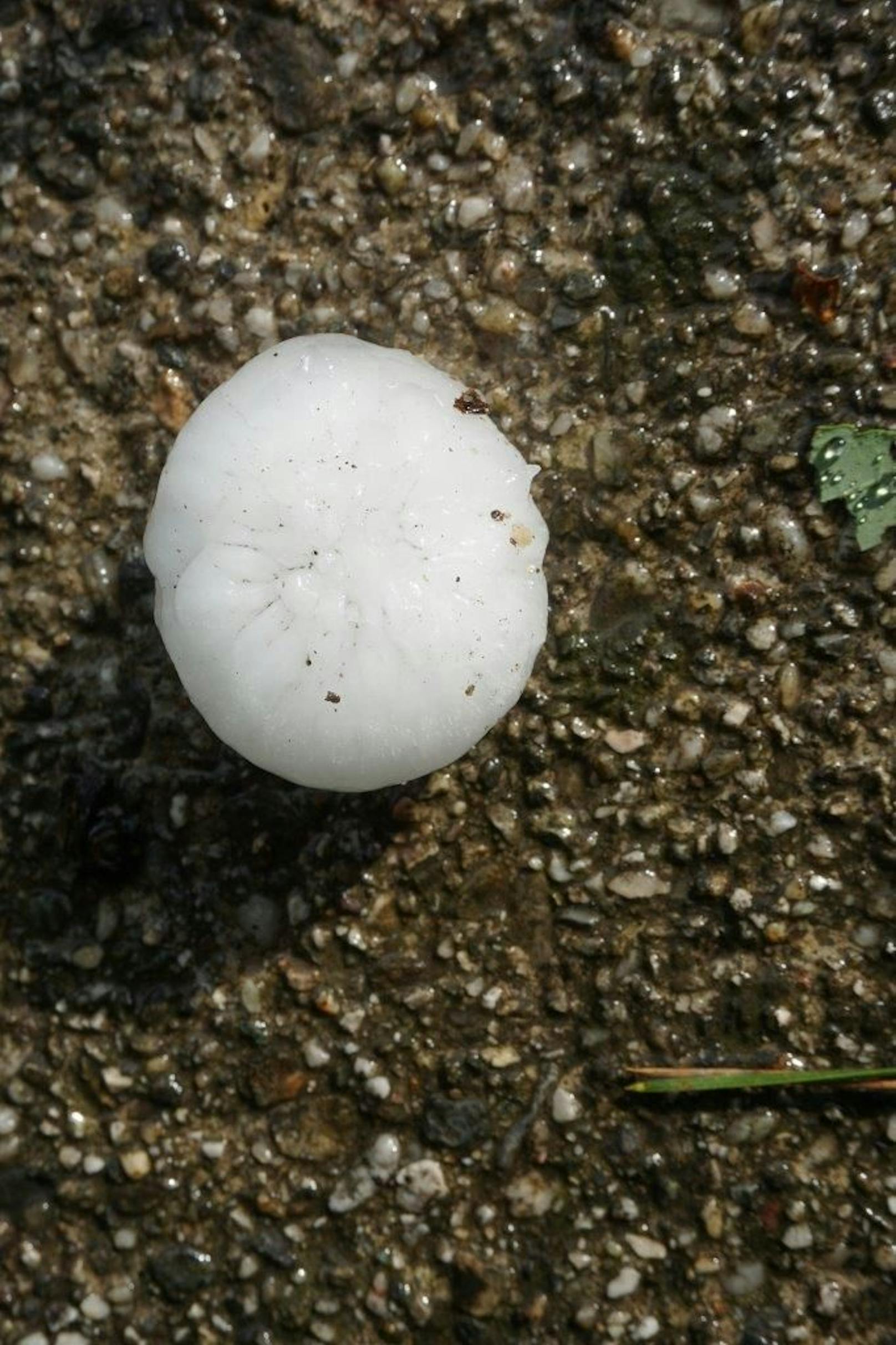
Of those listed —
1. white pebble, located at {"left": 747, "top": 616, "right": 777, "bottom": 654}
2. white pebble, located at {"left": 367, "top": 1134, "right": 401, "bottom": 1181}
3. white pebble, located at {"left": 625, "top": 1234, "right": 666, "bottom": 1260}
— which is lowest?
white pebble, located at {"left": 625, "top": 1234, "right": 666, "bottom": 1260}

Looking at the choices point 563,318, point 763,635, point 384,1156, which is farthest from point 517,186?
point 384,1156

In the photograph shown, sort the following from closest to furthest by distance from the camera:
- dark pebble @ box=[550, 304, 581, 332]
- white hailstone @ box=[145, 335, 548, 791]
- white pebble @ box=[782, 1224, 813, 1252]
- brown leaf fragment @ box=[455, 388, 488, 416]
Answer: white hailstone @ box=[145, 335, 548, 791] → brown leaf fragment @ box=[455, 388, 488, 416] → white pebble @ box=[782, 1224, 813, 1252] → dark pebble @ box=[550, 304, 581, 332]

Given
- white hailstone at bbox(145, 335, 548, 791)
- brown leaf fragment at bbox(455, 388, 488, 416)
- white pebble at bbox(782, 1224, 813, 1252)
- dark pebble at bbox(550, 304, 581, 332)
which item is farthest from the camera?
dark pebble at bbox(550, 304, 581, 332)

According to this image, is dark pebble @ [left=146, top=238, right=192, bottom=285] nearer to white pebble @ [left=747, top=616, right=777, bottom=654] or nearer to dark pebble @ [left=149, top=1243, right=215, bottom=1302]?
white pebble @ [left=747, top=616, right=777, bottom=654]

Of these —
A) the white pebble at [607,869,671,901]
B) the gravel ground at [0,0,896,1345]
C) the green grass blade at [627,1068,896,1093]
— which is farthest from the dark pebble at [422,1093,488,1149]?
the white pebble at [607,869,671,901]

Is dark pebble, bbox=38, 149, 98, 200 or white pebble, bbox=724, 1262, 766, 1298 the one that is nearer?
white pebble, bbox=724, 1262, 766, 1298

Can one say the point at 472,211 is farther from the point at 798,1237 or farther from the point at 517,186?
the point at 798,1237

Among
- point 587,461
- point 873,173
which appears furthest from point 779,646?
point 873,173

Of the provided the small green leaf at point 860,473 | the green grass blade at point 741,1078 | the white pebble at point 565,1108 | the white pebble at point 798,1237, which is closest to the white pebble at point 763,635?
the small green leaf at point 860,473
